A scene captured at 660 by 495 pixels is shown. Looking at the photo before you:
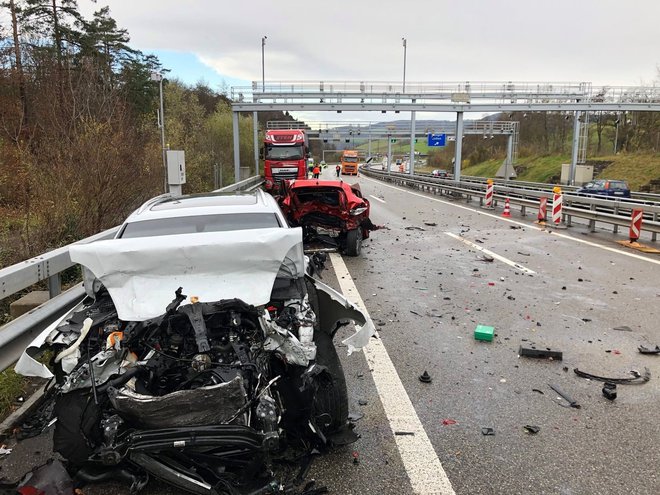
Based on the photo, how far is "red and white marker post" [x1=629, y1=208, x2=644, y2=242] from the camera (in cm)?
1244

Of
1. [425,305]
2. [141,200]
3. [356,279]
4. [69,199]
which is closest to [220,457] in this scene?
[425,305]

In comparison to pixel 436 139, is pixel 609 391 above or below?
below

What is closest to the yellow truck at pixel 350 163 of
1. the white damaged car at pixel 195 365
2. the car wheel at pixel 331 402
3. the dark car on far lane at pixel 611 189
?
the dark car on far lane at pixel 611 189

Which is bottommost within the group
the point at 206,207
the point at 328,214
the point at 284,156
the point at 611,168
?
the point at 328,214

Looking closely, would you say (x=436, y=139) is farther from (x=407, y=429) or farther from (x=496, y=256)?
(x=407, y=429)

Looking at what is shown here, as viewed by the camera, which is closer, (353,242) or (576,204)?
(353,242)

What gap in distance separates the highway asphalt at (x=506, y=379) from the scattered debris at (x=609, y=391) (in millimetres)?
53

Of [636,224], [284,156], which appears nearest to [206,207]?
[636,224]

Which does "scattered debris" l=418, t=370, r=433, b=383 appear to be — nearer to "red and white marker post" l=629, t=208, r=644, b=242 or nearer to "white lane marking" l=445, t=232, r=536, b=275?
"white lane marking" l=445, t=232, r=536, b=275

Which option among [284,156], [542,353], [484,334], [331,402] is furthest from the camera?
[284,156]

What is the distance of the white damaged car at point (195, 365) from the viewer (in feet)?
9.14

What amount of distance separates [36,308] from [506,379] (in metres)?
4.17

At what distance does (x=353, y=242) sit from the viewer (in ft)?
36.7

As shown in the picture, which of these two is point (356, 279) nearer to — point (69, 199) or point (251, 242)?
point (251, 242)
